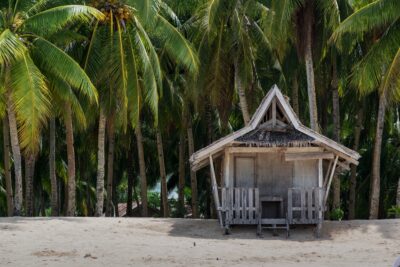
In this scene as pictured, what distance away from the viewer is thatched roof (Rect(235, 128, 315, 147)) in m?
22.3

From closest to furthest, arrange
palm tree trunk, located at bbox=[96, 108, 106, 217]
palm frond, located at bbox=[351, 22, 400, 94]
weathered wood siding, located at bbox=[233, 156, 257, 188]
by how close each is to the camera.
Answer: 1. weathered wood siding, located at bbox=[233, 156, 257, 188]
2. palm frond, located at bbox=[351, 22, 400, 94]
3. palm tree trunk, located at bbox=[96, 108, 106, 217]

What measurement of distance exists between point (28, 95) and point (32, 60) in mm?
1753

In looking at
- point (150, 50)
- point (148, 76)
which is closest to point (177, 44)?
point (148, 76)

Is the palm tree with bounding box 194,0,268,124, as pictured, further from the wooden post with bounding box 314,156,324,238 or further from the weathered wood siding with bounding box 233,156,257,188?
the wooden post with bounding box 314,156,324,238

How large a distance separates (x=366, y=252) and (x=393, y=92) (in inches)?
278

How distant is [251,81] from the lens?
95.4 feet

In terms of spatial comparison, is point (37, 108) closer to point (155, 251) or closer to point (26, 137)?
point (26, 137)

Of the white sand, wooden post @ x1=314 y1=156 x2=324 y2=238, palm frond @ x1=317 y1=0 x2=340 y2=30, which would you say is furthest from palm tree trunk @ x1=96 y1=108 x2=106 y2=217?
wooden post @ x1=314 y1=156 x2=324 y2=238

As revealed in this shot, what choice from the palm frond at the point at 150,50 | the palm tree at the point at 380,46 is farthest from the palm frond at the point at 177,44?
the palm tree at the point at 380,46

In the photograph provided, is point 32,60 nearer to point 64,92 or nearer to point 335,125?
point 64,92

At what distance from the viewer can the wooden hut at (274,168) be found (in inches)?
A: 883

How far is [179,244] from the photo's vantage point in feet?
63.8

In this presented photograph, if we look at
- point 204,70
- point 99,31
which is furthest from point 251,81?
point 99,31

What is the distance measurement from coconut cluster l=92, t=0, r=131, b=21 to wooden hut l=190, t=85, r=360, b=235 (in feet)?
18.7
